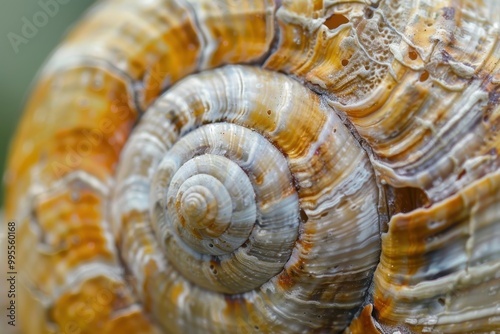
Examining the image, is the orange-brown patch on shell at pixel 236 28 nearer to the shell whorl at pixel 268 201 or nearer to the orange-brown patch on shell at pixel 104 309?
the shell whorl at pixel 268 201

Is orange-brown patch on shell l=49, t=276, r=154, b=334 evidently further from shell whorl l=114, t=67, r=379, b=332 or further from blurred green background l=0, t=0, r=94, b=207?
blurred green background l=0, t=0, r=94, b=207

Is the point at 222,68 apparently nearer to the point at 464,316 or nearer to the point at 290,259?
the point at 290,259

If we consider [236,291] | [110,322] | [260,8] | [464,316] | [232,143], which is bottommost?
[110,322]

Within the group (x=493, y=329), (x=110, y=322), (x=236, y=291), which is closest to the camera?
(x=493, y=329)

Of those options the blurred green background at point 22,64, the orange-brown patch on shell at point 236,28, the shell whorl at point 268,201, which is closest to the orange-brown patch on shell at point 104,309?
the shell whorl at point 268,201

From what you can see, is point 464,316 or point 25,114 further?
point 25,114

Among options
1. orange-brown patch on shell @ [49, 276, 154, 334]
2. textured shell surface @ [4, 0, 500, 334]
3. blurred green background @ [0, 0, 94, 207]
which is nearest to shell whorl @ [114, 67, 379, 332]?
textured shell surface @ [4, 0, 500, 334]

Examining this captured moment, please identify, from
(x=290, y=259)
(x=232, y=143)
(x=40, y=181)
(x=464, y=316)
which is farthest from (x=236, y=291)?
(x=40, y=181)

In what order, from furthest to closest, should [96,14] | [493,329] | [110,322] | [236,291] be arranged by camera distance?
[96,14] → [110,322] → [236,291] → [493,329]

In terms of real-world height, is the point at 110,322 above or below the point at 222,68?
below
